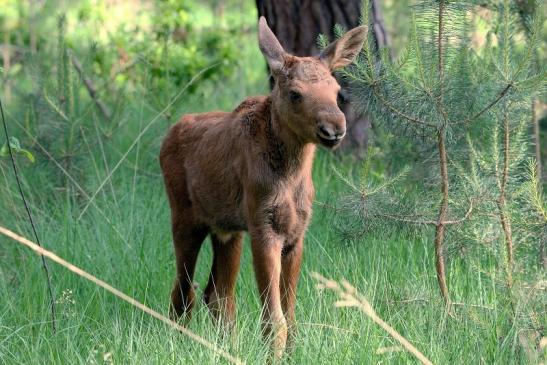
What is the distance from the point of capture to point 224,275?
5.27 metres

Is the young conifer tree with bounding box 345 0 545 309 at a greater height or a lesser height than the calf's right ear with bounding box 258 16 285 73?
lesser

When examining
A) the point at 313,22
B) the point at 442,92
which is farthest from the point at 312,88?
the point at 313,22

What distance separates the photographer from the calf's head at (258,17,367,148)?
4398 mm

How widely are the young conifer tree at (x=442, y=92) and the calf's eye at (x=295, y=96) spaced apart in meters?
0.32

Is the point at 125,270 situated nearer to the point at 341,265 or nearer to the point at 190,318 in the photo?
the point at 190,318

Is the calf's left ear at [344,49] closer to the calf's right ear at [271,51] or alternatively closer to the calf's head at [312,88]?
the calf's head at [312,88]

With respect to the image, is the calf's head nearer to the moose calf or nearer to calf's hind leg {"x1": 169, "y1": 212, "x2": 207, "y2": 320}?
the moose calf

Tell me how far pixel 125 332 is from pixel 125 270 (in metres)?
0.86

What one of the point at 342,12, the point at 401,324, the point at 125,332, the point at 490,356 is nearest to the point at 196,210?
the point at 125,332

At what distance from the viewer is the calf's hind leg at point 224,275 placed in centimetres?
511

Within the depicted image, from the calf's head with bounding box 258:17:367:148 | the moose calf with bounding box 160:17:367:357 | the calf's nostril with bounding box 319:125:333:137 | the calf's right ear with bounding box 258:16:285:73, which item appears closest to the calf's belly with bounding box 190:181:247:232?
the moose calf with bounding box 160:17:367:357

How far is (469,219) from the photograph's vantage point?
4.86 meters

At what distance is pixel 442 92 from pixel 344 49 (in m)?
0.51

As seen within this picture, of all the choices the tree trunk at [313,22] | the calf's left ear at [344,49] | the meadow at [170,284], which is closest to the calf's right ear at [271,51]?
the calf's left ear at [344,49]
